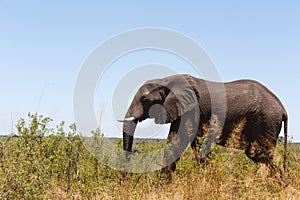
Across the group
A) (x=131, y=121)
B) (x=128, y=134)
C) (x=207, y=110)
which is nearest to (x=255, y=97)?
(x=207, y=110)

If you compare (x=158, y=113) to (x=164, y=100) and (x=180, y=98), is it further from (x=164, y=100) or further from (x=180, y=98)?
(x=180, y=98)

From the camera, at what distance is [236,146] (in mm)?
7867

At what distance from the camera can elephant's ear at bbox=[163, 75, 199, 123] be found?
997 centimetres

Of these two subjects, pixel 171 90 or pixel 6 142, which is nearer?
pixel 6 142

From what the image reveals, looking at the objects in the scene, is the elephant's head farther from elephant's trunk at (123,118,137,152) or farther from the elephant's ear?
elephant's trunk at (123,118,137,152)

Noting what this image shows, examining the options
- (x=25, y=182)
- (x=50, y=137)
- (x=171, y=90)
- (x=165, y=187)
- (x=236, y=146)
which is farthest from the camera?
(x=171, y=90)

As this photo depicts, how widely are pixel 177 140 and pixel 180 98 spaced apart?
4.90 feet

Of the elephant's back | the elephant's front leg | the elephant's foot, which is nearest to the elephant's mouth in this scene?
the elephant's front leg

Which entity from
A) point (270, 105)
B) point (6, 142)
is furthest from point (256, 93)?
point (6, 142)

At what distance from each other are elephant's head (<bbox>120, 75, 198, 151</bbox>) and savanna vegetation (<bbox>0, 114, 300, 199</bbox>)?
1938 millimetres

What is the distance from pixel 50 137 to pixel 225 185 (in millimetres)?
3140

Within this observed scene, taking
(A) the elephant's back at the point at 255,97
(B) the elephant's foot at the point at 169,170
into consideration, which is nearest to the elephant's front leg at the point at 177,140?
(B) the elephant's foot at the point at 169,170

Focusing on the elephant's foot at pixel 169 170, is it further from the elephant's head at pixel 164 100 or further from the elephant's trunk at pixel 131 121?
the elephant's head at pixel 164 100

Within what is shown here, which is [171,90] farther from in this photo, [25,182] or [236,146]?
[25,182]
